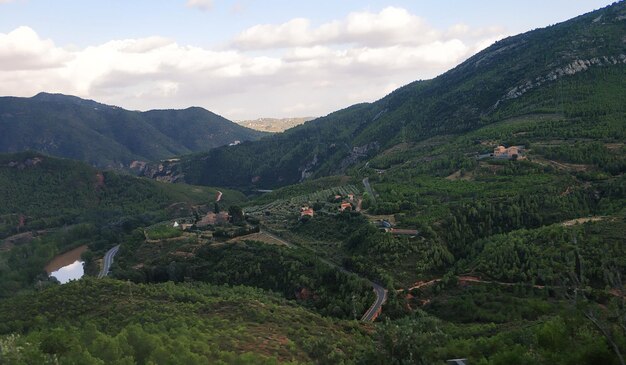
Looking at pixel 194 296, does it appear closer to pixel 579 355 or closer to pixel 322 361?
pixel 322 361

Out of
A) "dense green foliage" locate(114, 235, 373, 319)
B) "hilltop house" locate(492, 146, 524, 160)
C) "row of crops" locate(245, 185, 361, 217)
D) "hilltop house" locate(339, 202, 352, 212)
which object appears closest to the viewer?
"dense green foliage" locate(114, 235, 373, 319)

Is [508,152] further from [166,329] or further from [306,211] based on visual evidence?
[166,329]

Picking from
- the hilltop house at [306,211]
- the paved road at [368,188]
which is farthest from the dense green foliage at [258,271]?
the paved road at [368,188]

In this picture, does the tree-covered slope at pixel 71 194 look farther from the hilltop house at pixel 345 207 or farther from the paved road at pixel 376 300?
the paved road at pixel 376 300

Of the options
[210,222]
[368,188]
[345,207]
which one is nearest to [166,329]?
[345,207]

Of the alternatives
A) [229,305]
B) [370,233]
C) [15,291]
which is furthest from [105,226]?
[229,305]

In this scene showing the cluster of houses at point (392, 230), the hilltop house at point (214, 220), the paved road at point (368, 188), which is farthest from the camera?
the paved road at point (368, 188)

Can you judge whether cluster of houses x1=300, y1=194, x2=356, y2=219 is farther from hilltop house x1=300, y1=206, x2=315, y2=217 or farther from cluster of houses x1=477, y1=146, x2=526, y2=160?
cluster of houses x1=477, y1=146, x2=526, y2=160

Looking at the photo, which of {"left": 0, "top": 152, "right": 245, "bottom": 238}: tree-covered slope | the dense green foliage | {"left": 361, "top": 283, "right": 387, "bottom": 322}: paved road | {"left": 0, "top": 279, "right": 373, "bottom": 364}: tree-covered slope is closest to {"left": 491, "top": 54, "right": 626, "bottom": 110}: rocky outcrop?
{"left": 0, "top": 152, "right": 245, "bottom": 238}: tree-covered slope
